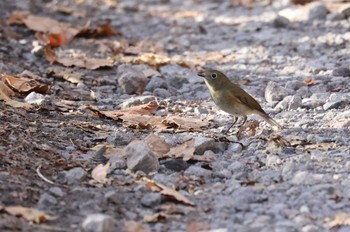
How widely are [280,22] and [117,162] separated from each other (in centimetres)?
552

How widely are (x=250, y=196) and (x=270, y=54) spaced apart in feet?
15.0

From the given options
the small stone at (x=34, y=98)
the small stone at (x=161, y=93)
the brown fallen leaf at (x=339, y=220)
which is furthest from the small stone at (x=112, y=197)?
the small stone at (x=161, y=93)

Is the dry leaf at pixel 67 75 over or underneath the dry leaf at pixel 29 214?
underneath

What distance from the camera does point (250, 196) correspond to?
15.5 ft

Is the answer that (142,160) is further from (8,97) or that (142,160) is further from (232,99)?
(8,97)

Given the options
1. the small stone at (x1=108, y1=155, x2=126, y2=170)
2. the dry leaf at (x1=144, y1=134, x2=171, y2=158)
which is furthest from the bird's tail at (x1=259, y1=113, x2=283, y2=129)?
the small stone at (x1=108, y1=155, x2=126, y2=170)

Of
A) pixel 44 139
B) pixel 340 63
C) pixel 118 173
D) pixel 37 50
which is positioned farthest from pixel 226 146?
pixel 37 50

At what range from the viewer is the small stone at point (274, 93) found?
7141mm

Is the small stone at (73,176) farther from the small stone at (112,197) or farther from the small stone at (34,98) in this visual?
the small stone at (34,98)

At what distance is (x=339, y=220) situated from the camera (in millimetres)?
4332

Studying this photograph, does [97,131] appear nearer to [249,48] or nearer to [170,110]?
[170,110]

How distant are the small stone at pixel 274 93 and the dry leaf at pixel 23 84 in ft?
6.64

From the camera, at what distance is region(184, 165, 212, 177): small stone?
17.0 feet

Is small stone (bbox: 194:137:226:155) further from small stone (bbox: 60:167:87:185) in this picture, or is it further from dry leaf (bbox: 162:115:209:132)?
small stone (bbox: 60:167:87:185)
